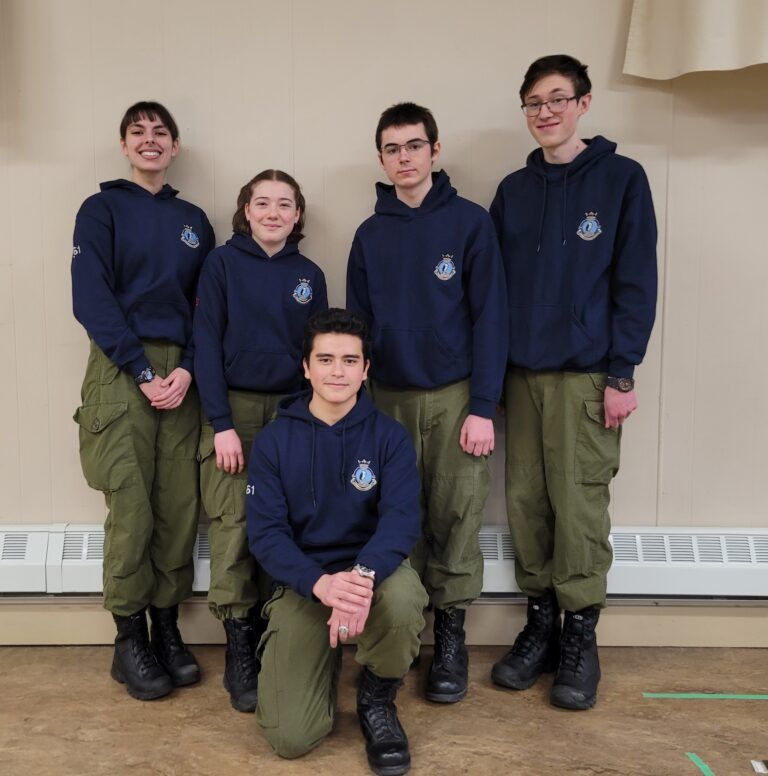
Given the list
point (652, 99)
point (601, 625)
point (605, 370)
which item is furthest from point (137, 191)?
point (601, 625)

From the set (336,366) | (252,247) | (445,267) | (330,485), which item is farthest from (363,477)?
(252,247)

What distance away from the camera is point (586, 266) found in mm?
1963

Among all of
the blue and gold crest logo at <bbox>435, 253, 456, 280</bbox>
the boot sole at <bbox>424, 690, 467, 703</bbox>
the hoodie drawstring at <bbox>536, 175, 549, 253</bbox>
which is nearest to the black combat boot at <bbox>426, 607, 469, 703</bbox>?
the boot sole at <bbox>424, 690, 467, 703</bbox>

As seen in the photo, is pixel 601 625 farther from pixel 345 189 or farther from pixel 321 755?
pixel 345 189

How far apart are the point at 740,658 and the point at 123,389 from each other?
1910mm

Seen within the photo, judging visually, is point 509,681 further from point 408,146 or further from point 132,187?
point 132,187

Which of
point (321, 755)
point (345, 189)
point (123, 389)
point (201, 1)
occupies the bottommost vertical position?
point (321, 755)

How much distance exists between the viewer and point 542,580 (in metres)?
2.11

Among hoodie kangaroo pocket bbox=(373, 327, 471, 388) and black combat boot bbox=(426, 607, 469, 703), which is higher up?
hoodie kangaroo pocket bbox=(373, 327, 471, 388)

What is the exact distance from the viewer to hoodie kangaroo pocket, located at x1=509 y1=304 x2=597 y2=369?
1.95m

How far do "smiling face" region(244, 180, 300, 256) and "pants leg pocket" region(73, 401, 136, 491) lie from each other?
22.8 inches

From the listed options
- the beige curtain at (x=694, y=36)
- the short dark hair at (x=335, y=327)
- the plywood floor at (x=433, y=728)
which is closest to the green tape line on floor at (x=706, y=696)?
the plywood floor at (x=433, y=728)

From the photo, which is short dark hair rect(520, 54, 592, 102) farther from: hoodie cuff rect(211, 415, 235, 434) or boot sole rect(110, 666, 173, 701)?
boot sole rect(110, 666, 173, 701)

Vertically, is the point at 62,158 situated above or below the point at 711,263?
above
